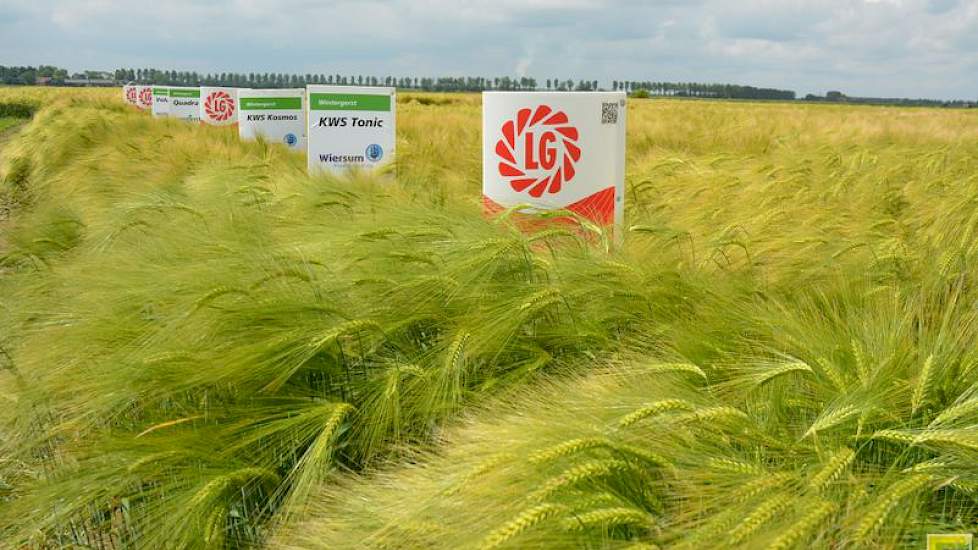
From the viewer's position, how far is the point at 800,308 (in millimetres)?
2596

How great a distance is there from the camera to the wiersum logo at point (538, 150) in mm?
4418

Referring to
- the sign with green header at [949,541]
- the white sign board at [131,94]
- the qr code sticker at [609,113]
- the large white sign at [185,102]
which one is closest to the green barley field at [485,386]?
the sign with green header at [949,541]

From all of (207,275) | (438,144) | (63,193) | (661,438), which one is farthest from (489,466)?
(438,144)

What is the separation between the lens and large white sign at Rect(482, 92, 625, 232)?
14.5 ft

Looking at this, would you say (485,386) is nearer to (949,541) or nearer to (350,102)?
(949,541)

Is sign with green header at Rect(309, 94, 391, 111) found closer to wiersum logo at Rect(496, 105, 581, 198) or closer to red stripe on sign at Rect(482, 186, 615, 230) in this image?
red stripe on sign at Rect(482, 186, 615, 230)

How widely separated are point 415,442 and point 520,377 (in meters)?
0.35

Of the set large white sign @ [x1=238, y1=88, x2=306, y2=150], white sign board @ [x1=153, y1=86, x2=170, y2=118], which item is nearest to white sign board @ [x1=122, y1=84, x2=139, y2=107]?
white sign board @ [x1=153, y1=86, x2=170, y2=118]

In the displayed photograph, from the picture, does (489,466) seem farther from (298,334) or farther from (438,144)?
(438,144)

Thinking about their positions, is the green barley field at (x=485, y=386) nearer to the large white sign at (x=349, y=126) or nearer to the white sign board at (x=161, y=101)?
the large white sign at (x=349, y=126)

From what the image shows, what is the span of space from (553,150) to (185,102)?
20.8m

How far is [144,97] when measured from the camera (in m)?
Result: 33.6

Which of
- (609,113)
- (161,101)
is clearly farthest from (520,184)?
(161,101)

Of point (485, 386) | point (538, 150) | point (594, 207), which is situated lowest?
point (485, 386)
